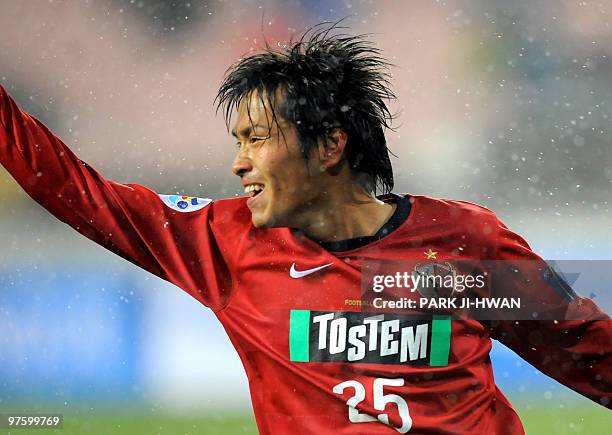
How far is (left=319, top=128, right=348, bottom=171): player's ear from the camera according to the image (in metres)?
2.97

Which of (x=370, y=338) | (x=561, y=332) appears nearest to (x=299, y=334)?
(x=370, y=338)

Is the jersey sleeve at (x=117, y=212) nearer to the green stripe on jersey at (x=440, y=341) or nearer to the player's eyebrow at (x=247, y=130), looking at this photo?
the player's eyebrow at (x=247, y=130)

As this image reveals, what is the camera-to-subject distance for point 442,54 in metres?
6.68

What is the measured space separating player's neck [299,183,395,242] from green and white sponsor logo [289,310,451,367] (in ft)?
0.89

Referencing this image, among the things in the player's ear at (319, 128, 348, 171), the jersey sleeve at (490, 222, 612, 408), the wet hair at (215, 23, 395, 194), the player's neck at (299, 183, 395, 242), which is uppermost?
the wet hair at (215, 23, 395, 194)

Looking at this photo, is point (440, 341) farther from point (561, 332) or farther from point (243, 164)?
point (243, 164)

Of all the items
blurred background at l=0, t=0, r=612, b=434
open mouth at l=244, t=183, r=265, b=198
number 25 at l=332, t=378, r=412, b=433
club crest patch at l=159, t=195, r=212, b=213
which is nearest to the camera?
number 25 at l=332, t=378, r=412, b=433

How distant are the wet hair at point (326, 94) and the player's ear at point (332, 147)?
0.07 feet

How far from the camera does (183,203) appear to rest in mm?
3098

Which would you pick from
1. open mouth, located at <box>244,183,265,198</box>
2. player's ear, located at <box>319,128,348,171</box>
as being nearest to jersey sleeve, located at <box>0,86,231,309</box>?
open mouth, located at <box>244,183,265,198</box>

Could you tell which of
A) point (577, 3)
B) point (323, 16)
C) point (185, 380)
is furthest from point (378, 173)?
point (577, 3)

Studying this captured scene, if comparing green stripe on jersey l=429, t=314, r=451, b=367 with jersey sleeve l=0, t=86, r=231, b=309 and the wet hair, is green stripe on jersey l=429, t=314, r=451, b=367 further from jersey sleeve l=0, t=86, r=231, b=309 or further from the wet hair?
jersey sleeve l=0, t=86, r=231, b=309

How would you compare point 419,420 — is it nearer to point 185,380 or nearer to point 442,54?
point 185,380

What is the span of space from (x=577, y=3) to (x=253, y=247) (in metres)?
4.95
